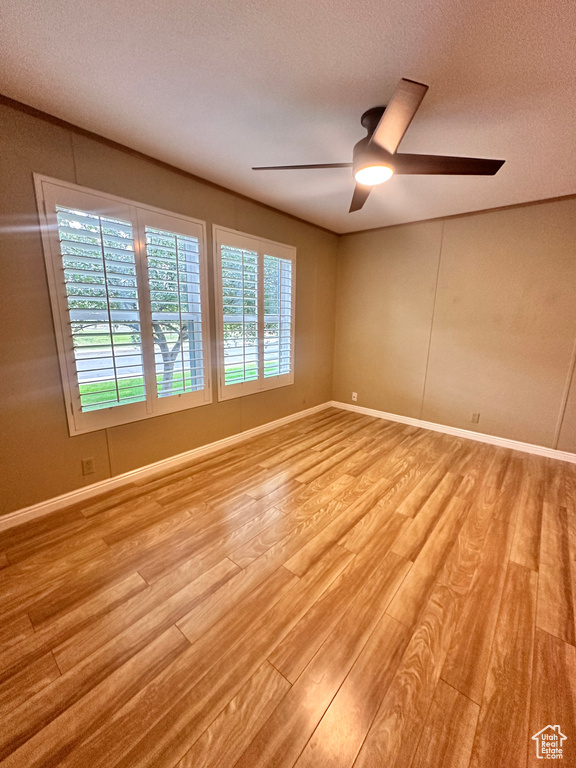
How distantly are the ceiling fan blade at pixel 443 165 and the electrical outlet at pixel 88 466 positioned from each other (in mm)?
2829

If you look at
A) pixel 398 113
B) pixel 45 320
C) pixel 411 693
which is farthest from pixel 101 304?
pixel 411 693

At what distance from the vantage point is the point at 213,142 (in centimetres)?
201

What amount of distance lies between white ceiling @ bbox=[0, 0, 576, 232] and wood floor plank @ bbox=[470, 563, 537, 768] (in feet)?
8.40

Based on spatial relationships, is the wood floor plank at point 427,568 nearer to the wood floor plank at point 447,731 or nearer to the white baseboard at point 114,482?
the wood floor plank at point 447,731

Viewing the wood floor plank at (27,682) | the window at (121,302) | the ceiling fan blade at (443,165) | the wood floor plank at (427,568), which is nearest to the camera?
the wood floor plank at (27,682)

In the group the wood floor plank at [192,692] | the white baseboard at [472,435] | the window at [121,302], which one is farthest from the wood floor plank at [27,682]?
the white baseboard at [472,435]

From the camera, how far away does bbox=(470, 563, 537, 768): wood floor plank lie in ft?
3.07

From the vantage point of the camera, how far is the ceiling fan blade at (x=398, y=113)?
1.20 m

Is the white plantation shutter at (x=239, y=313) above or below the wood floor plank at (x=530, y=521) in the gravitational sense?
above

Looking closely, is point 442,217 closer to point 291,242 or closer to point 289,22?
point 291,242

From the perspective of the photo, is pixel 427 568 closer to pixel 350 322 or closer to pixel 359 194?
pixel 359 194

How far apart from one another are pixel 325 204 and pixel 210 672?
12.1 feet

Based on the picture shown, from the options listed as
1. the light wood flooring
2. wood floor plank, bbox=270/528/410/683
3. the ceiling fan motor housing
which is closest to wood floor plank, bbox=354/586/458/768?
the light wood flooring

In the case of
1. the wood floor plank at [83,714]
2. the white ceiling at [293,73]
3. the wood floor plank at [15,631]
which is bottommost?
the wood floor plank at [15,631]
